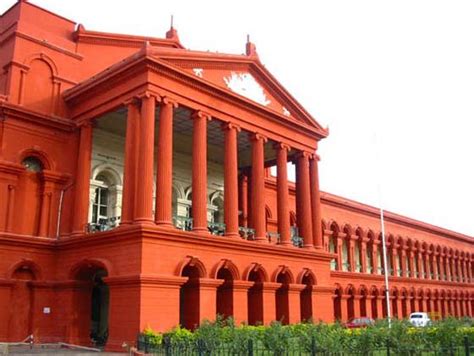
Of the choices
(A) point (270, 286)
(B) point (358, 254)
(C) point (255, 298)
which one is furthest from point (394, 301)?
(C) point (255, 298)

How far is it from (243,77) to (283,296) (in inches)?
446

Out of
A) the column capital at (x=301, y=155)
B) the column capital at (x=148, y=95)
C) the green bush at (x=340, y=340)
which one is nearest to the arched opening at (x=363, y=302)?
the column capital at (x=301, y=155)

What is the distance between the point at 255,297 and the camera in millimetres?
27016

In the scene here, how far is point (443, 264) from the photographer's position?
59.9 m

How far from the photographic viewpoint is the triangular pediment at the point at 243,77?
2567cm

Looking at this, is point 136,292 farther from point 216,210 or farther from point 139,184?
point 216,210

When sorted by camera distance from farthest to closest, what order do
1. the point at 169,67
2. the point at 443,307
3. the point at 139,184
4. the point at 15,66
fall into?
the point at 443,307 < the point at 15,66 < the point at 169,67 < the point at 139,184

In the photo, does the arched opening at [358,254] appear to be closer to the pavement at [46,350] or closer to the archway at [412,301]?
the archway at [412,301]

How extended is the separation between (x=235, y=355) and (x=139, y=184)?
33.3ft

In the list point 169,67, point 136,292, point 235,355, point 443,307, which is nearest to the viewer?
point 235,355

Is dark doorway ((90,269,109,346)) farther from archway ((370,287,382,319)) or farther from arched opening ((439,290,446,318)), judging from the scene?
arched opening ((439,290,446,318))

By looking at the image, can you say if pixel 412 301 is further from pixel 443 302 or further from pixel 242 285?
pixel 242 285

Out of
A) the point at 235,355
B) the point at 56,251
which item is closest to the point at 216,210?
the point at 56,251

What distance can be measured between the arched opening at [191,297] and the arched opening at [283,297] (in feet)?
19.0
